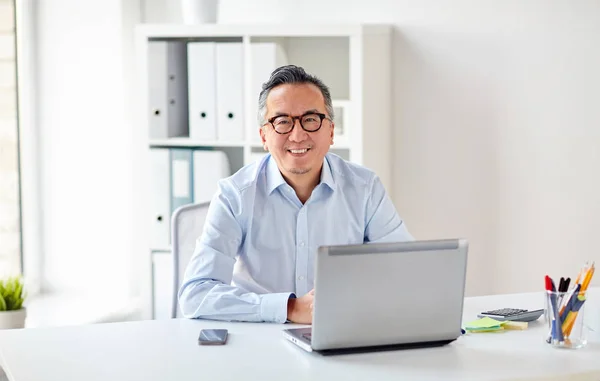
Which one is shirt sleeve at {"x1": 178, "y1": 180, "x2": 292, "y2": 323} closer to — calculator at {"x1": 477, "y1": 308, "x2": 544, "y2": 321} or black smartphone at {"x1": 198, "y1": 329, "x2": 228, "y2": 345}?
black smartphone at {"x1": 198, "y1": 329, "x2": 228, "y2": 345}

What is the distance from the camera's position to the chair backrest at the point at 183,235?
8.50 ft

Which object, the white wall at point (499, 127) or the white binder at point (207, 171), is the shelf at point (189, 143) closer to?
the white binder at point (207, 171)

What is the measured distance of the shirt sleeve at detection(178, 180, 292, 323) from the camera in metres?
2.01

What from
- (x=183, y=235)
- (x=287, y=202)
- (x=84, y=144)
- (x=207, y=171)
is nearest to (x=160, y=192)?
(x=207, y=171)

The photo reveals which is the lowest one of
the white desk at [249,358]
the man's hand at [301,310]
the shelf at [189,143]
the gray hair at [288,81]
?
the white desk at [249,358]

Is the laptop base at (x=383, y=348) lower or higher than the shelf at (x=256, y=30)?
lower

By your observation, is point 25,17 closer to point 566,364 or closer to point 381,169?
point 381,169

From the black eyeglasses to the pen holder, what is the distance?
0.82m

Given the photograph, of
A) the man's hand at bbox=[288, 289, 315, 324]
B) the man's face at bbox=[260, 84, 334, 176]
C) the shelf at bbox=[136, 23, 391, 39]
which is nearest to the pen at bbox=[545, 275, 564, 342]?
the man's hand at bbox=[288, 289, 315, 324]

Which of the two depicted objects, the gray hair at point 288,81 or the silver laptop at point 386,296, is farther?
the gray hair at point 288,81

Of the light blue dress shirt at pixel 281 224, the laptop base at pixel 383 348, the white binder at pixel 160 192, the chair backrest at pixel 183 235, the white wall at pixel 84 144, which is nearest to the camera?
the laptop base at pixel 383 348

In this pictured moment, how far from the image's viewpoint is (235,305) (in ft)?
6.64

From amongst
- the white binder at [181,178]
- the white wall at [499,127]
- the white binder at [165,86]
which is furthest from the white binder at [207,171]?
the white wall at [499,127]

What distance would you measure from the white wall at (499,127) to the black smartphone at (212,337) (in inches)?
75.6
